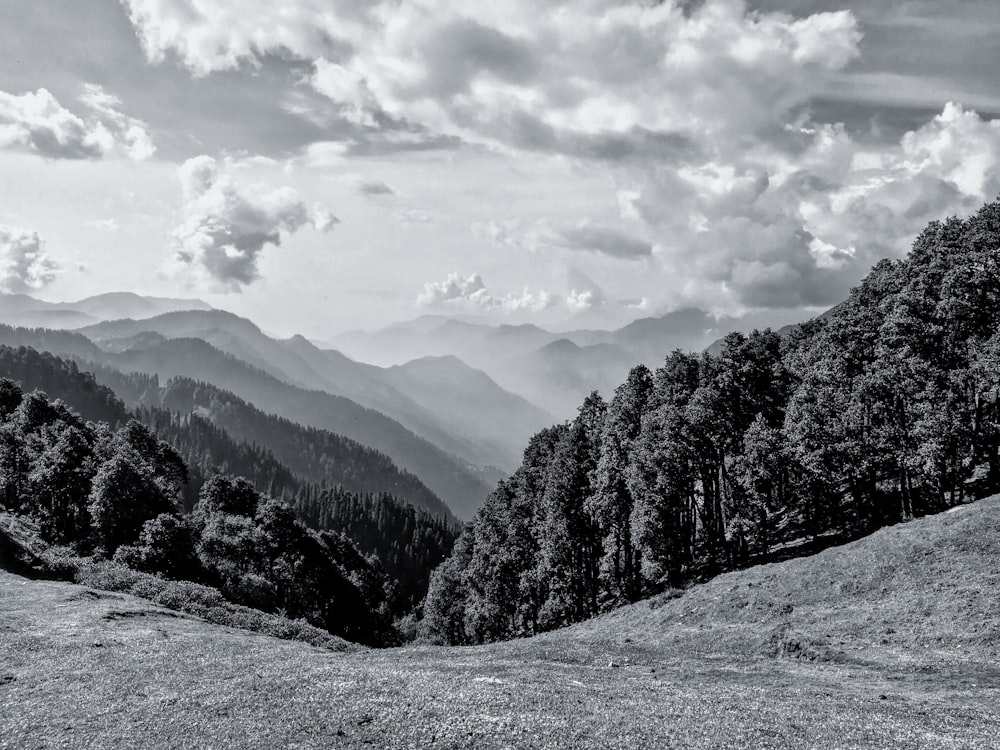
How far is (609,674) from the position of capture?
32281 mm

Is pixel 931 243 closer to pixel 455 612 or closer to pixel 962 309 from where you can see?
pixel 962 309

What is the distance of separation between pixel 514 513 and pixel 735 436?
109 feet

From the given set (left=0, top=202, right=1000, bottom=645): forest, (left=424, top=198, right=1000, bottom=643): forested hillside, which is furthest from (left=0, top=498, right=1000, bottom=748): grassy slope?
(left=0, top=202, right=1000, bottom=645): forest

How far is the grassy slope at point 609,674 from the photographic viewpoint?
22.9 m

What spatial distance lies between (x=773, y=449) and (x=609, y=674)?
31.5m

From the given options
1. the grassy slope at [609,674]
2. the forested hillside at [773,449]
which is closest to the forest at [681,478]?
the forested hillside at [773,449]

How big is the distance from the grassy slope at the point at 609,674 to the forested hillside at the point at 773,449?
26.9ft

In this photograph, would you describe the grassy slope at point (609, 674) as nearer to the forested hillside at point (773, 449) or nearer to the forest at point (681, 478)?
the forested hillside at point (773, 449)

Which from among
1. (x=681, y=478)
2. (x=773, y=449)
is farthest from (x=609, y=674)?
(x=773, y=449)

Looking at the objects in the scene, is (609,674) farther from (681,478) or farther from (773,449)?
(773,449)

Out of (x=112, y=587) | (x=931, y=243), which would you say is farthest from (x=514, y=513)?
(x=931, y=243)

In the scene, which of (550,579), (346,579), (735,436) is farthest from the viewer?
(346,579)

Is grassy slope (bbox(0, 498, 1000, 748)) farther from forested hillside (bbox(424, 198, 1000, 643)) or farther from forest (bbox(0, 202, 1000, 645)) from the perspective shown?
forest (bbox(0, 202, 1000, 645))

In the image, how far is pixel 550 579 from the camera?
70375mm
